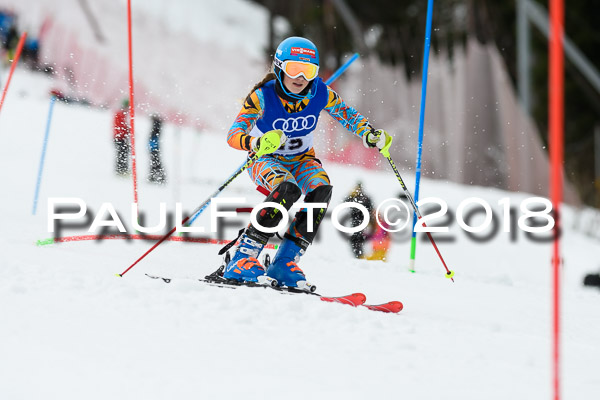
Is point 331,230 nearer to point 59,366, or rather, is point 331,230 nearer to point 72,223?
point 72,223

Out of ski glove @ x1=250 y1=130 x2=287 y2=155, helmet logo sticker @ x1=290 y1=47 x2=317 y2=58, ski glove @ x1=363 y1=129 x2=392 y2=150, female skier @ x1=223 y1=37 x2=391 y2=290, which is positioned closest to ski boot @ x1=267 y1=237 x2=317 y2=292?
female skier @ x1=223 y1=37 x2=391 y2=290

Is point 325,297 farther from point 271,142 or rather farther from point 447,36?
point 447,36

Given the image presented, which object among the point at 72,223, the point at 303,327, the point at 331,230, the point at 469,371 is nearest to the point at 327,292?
the point at 303,327

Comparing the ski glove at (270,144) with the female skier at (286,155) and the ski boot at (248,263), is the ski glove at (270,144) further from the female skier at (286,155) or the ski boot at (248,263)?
the ski boot at (248,263)

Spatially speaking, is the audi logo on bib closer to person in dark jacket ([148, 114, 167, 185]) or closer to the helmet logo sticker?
the helmet logo sticker

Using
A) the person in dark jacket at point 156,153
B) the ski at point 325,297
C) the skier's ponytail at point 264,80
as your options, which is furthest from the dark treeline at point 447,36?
the ski at point 325,297

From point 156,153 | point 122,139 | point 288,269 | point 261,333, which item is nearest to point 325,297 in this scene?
point 288,269

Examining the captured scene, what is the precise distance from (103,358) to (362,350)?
94 cm

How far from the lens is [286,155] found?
13.9ft

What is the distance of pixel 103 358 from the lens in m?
2.38

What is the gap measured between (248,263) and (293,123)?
2.87 feet

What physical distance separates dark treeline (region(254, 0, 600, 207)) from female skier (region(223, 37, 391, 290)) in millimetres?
17235

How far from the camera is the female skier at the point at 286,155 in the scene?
12.7 ft

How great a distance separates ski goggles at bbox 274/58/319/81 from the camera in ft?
12.9
